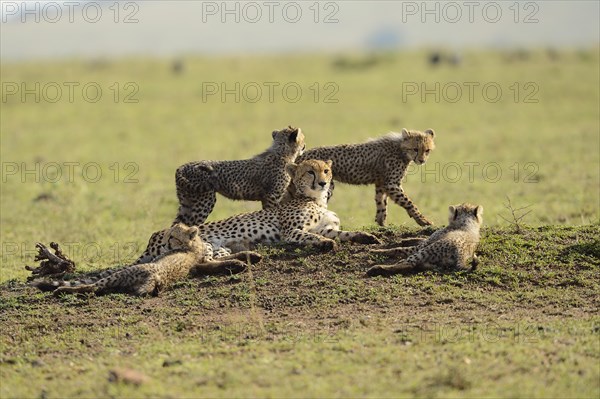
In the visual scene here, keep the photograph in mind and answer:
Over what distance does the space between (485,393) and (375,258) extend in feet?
8.03

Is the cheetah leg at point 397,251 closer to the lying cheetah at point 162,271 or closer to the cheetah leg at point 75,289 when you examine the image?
the lying cheetah at point 162,271

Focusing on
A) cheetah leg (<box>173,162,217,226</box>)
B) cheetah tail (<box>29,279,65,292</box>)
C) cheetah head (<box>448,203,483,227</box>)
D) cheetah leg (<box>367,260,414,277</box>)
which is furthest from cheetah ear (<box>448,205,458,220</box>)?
cheetah tail (<box>29,279,65,292</box>)

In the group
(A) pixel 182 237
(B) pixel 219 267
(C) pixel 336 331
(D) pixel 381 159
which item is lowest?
(C) pixel 336 331

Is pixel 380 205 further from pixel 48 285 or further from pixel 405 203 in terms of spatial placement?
pixel 48 285

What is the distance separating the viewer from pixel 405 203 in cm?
856

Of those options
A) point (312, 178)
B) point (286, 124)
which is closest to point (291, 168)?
point (312, 178)

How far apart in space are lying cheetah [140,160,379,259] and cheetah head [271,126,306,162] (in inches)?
25.2

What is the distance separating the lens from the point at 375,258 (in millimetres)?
6945

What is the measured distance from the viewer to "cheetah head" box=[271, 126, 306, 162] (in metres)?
8.56

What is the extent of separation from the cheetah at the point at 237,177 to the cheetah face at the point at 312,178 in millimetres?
559

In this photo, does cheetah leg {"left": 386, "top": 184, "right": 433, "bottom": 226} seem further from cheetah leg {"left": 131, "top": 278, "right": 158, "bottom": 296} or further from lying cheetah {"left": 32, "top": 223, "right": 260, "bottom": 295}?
cheetah leg {"left": 131, "top": 278, "right": 158, "bottom": 296}

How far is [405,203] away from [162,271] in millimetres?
2866

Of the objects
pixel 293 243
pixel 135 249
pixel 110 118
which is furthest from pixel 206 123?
pixel 293 243

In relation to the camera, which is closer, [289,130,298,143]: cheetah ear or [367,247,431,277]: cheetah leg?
[367,247,431,277]: cheetah leg
